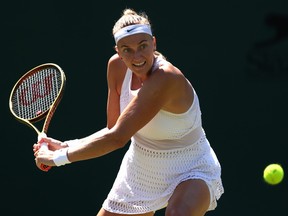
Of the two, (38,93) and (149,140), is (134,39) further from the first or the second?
(38,93)

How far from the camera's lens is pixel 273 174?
5168 mm

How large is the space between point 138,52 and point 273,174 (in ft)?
6.49

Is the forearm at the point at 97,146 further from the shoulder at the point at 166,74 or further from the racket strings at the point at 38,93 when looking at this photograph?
the racket strings at the point at 38,93

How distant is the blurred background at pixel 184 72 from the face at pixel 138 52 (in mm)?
1780

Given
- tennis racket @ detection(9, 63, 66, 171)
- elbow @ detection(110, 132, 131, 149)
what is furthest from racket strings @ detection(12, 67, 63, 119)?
elbow @ detection(110, 132, 131, 149)

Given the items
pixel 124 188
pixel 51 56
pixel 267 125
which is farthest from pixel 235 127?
pixel 124 188

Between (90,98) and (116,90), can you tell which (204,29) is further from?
(116,90)

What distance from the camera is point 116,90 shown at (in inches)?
154

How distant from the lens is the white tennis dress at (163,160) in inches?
145

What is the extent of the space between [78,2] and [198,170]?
1940 millimetres

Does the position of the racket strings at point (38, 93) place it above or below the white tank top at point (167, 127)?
above

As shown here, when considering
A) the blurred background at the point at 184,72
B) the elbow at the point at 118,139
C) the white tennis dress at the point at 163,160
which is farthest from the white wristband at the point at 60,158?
the blurred background at the point at 184,72

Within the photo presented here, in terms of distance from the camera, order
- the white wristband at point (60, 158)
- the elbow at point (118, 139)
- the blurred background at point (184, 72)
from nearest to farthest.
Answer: the elbow at point (118, 139)
the white wristband at point (60, 158)
the blurred background at point (184, 72)

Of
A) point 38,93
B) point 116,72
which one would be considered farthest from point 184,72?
point 116,72
